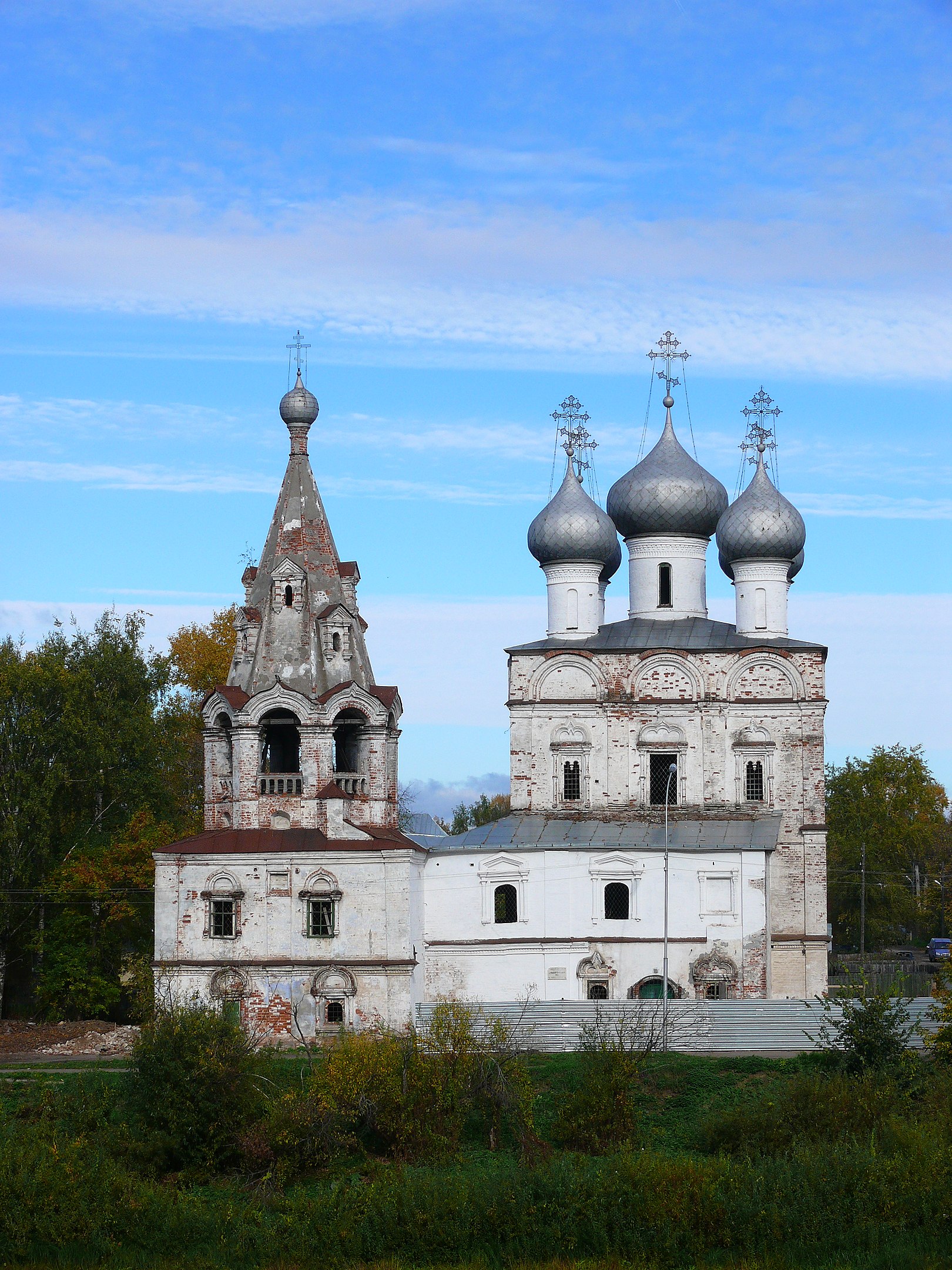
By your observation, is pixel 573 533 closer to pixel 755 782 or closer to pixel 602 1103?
pixel 755 782

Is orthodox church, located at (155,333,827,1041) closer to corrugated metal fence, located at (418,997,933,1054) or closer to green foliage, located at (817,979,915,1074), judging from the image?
corrugated metal fence, located at (418,997,933,1054)

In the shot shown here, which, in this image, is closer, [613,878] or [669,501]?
[613,878]

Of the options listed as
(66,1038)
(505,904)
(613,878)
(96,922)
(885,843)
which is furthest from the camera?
(885,843)

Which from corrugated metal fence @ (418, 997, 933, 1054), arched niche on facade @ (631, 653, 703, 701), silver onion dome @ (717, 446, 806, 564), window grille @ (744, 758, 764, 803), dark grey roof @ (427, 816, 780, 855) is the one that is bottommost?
corrugated metal fence @ (418, 997, 933, 1054)

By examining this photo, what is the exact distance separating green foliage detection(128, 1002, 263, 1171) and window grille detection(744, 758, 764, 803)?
43.7 feet

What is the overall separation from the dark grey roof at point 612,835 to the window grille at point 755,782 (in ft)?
1.46

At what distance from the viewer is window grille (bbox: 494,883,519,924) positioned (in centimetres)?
3338

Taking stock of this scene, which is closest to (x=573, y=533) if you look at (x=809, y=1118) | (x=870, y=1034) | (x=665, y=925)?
(x=665, y=925)

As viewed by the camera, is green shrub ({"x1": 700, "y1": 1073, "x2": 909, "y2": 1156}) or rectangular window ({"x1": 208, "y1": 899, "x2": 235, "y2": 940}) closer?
green shrub ({"x1": 700, "y1": 1073, "x2": 909, "y2": 1156})

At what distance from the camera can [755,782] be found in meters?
35.4

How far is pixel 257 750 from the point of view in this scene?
103 ft

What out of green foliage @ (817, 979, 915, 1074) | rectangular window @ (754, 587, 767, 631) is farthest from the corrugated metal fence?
rectangular window @ (754, 587, 767, 631)

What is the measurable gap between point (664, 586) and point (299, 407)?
28.0 ft

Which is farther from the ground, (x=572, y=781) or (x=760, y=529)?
(x=760, y=529)
